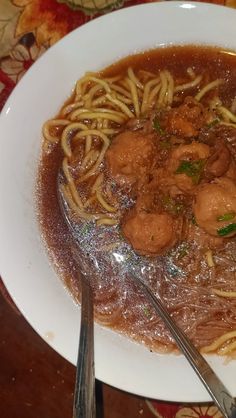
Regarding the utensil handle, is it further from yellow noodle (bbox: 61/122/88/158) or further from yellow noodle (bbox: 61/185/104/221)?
yellow noodle (bbox: 61/122/88/158)

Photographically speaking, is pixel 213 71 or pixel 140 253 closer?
pixel 140 253

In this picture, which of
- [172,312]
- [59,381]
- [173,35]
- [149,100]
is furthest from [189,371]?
[173,35]

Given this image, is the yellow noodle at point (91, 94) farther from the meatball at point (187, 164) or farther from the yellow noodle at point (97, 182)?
the meatball at point (187, 164)

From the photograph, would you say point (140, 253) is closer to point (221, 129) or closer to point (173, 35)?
point (221, 129)

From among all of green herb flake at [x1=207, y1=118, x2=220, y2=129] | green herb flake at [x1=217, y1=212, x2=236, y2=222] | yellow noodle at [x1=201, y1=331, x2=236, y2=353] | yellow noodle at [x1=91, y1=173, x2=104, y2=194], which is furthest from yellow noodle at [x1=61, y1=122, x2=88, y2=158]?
yellow noodle at [x1=201, y1=331, x2=236, y2=353]

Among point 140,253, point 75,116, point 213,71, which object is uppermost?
point 213,71

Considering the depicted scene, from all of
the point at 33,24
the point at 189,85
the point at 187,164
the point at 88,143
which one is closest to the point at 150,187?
the point at 187,164

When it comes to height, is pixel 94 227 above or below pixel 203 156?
below

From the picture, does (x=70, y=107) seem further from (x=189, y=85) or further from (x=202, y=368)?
(x=202, y=368)
